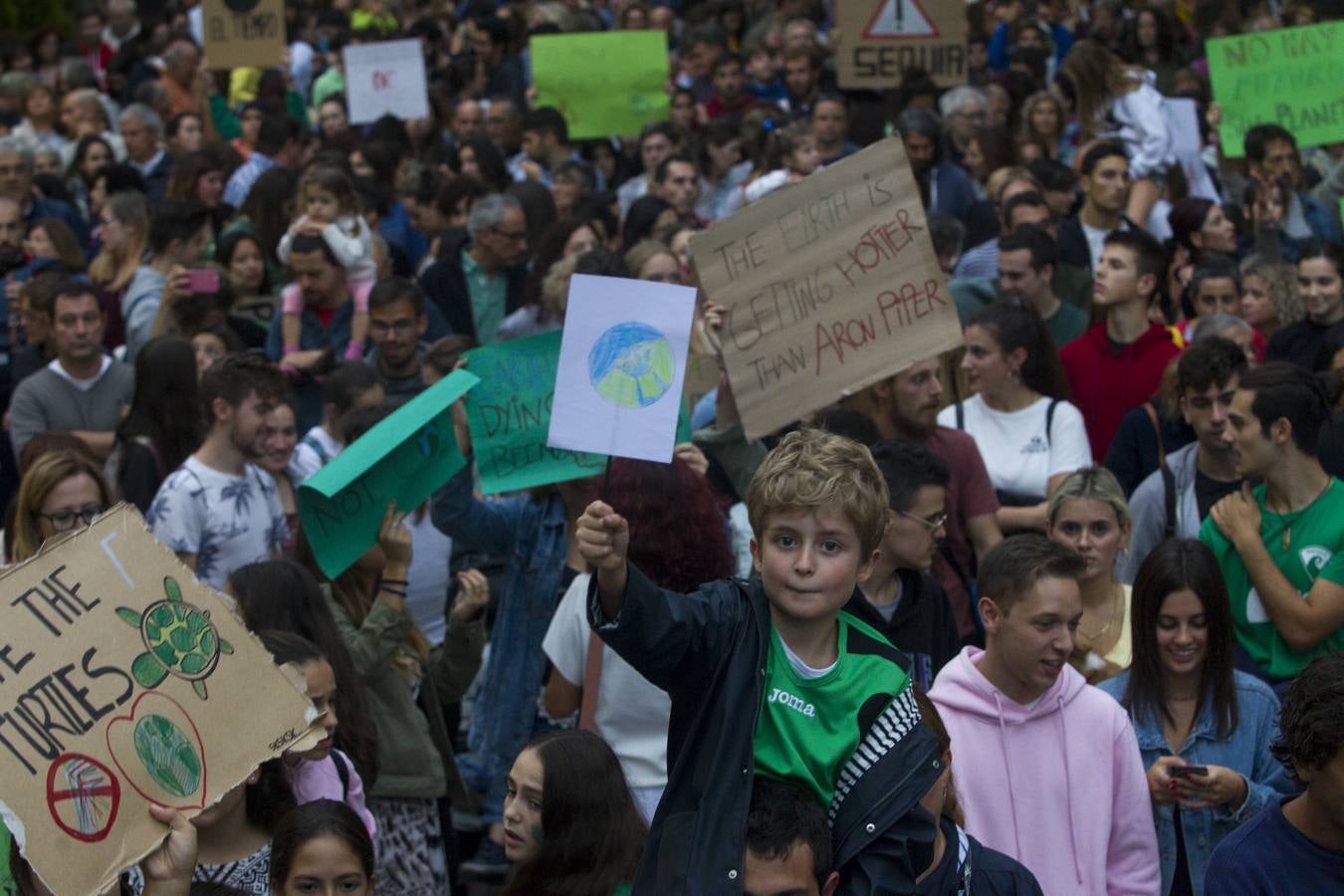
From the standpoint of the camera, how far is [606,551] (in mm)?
3359

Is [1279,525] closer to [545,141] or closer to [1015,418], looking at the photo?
[1015,418]

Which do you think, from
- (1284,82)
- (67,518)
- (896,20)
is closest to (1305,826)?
(67,518)

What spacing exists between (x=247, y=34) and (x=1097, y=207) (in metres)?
7.54

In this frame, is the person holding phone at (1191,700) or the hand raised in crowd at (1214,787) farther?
the person holding phone at (1191,700)

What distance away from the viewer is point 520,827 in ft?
13.9

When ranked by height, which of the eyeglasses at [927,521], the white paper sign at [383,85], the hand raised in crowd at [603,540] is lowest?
the white paper sign at [383,85]

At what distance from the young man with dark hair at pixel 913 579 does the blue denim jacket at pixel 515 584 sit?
130cm

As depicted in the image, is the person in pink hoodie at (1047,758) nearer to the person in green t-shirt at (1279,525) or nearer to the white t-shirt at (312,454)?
the person in green t-shirt at (1279,525)

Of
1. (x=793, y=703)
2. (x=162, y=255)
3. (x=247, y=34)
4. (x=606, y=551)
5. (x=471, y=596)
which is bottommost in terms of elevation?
(x=247, y=34)

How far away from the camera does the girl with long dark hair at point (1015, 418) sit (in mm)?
6980

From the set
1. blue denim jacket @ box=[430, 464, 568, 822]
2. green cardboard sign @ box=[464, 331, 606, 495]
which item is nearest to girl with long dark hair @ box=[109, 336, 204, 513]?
blue denim jacket @ box=[430, 464, 568, 822]

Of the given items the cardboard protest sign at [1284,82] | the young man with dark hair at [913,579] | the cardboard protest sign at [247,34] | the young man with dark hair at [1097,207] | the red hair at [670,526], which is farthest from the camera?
the cardboard protest sign at [247,34]

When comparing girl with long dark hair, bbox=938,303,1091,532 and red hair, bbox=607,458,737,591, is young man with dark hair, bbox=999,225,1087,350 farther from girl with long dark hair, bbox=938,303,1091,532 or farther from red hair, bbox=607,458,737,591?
red hair, bbox=607,458,737,591

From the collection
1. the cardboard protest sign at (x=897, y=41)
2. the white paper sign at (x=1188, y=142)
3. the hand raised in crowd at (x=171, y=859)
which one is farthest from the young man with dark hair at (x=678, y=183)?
the hand raised in crowd at (x=171, y=859)
